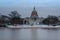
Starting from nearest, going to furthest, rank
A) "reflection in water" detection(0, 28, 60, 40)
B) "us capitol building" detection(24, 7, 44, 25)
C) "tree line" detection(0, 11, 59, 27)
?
1. "reflection in water" detection(0, 28, 60, 40)
2. "tree line" detection(0, 11, 59, 27)
3. "us capitol building" detection(24, 7, 44, 25)

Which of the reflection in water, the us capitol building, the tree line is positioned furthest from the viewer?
the us capitol building

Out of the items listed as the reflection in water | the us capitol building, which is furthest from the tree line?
the reflection in water

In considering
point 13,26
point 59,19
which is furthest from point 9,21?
point 59,19

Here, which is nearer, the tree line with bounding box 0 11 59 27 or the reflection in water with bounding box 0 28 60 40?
the reflection in water with bounding box 0 28 60 40

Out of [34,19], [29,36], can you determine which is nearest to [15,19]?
[34,19]

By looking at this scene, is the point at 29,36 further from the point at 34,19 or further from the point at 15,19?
the point at 34,19

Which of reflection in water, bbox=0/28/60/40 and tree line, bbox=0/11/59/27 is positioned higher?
tree line, bbox=0/11/59/27

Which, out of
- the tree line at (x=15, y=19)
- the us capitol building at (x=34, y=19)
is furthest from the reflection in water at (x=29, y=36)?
the us capitol building at (x=34, y=19)

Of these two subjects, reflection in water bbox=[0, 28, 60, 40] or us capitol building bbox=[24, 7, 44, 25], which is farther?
us capitol building bbox=[24, 7, 44, 25]

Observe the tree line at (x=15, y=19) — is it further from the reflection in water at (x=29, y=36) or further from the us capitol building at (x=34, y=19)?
the reflection in water at (x=29, y=36)

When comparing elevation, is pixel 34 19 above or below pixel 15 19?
below

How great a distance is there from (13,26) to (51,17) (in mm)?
1730

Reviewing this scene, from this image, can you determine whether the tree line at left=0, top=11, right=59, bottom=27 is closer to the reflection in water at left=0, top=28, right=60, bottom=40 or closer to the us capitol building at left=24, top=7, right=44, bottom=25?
the us capitol building at left=24, top=7, right=44, bottom=25

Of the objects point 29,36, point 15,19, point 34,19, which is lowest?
point 29,36
